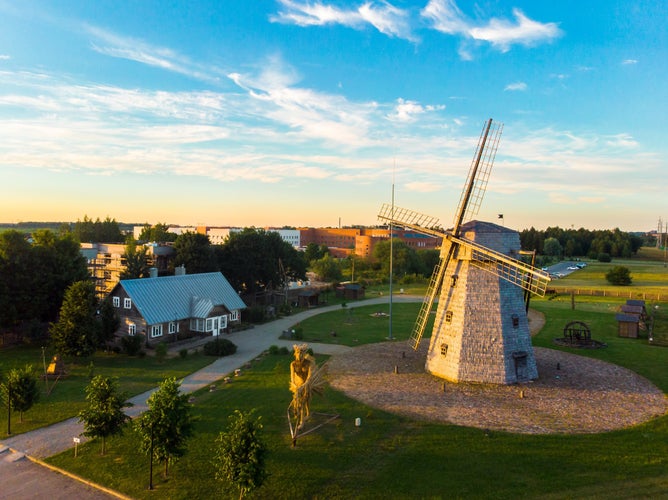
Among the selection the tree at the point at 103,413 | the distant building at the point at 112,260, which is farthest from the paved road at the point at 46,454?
the distant building at the point at 112,260

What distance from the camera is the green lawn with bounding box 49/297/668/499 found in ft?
52.5

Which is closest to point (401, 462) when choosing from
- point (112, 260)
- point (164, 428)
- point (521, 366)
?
point (164, 428)

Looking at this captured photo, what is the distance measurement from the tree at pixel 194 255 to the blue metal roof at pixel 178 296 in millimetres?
8600

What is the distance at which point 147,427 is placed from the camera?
53.6 feet

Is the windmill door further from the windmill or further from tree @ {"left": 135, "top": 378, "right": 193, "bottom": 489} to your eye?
tree @ {"left": 135, "top": 378, "right": 193, "bottom": 489}

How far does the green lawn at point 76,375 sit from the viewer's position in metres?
22.8

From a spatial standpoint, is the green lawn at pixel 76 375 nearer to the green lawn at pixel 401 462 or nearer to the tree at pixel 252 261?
the green lawn at pixel 401 462

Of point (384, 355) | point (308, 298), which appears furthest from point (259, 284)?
point (384, 355)

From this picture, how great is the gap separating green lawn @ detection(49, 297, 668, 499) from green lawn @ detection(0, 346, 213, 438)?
17.1 feet

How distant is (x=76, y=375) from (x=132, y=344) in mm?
5557

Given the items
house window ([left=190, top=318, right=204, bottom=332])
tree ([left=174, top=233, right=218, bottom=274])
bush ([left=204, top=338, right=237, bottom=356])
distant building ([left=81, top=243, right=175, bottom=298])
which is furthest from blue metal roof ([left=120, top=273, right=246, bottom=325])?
distant building ([left=81, top=243, right=175, bottom=298])

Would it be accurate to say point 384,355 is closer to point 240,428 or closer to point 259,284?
point 240,428

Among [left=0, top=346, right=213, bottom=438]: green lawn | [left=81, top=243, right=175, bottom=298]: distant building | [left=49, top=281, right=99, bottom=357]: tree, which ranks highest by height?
[left=81, top=243, right=175, bottom=298]: distant building

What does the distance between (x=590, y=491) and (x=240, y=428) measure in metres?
12.9
